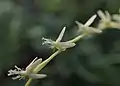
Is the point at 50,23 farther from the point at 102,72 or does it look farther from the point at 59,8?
the point at 102,72

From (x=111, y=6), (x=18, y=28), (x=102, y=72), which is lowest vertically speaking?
(x=102, y=72)

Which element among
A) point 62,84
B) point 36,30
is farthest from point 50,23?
point 62,84

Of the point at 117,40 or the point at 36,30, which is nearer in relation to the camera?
the point at 117,40

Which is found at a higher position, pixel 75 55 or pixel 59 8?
pixel 59 8

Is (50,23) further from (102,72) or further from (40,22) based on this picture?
(102,72)

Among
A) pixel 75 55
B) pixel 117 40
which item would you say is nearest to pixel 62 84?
pixel 75 55

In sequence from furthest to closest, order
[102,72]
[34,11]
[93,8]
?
[34,11]
[93,8]
[102,72]

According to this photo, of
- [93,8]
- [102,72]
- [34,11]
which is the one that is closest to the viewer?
[102,72]
